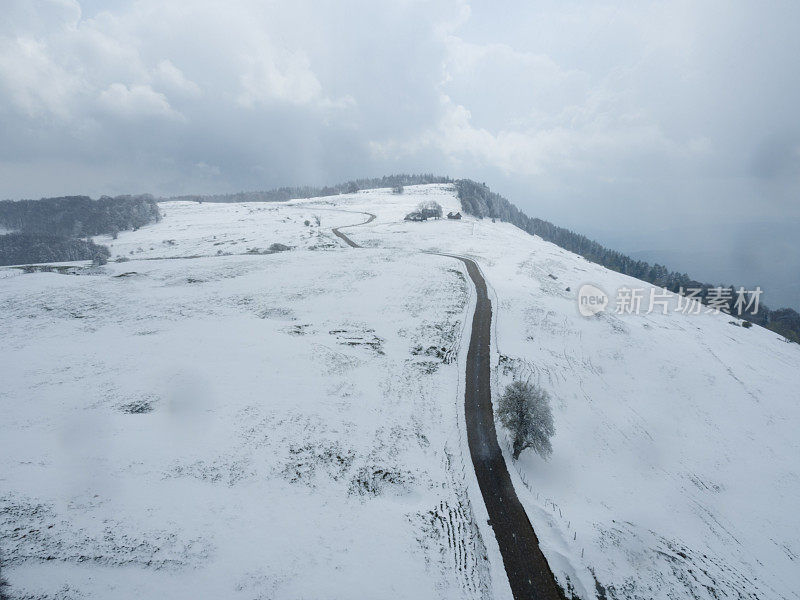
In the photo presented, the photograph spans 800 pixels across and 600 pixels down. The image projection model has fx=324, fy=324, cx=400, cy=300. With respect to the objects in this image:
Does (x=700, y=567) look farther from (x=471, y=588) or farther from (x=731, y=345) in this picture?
(x=731, y=345)

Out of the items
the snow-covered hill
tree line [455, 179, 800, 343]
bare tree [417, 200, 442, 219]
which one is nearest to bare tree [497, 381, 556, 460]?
the snow-covered hill

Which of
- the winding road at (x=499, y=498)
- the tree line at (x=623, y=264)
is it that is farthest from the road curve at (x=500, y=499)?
the tree line at (x=623, y=264)

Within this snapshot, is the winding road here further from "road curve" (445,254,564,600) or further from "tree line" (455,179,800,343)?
"tree line" (455,179,800,343)

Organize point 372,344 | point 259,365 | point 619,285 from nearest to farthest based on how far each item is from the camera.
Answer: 1. point 259,365
2. point 372,344
3. point 619,285

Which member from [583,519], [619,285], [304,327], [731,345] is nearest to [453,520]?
[583,519]

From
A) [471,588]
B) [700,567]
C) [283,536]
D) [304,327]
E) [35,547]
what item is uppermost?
[304,327]
